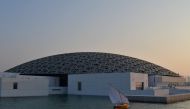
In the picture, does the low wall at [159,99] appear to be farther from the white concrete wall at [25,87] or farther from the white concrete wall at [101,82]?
the white concrete wall at [25,87]

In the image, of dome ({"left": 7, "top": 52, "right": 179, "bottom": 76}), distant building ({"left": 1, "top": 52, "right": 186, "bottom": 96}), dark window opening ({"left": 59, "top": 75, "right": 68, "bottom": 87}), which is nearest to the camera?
distant building ({"left": 1, "top": 52, "right": 186, "bottom": 96})

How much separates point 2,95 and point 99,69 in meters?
16.9

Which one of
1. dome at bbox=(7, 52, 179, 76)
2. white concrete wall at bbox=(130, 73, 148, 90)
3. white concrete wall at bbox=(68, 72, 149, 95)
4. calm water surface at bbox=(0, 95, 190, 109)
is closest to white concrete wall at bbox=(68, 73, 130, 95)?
white concrete wall at bbox=(68, 72, 149, 95)

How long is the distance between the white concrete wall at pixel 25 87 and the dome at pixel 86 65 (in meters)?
7.33

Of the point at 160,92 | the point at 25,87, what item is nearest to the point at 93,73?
the point at 25,87

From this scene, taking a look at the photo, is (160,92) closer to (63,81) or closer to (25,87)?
(25,87)

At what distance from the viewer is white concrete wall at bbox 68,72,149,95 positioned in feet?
159

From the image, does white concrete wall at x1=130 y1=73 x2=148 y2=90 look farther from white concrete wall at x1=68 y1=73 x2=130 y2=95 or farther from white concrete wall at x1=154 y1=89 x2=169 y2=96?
white concrete wall at x1=154 y1=89 x2=169 y2=96

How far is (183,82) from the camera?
67.8 metres

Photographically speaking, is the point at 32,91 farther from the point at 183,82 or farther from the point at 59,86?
the point at 183,82

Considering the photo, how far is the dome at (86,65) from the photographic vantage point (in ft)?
184

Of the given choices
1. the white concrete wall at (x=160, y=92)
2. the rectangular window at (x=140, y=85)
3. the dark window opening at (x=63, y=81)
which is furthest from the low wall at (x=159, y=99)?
the dark window opening at (x=63, y=81)

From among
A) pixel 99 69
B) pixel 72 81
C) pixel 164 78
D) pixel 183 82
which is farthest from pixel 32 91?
pixel 183 82

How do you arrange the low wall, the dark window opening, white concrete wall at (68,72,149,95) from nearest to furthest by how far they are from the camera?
the low wall < white concrete wall at (68,72,149,95) < the dark window opening
